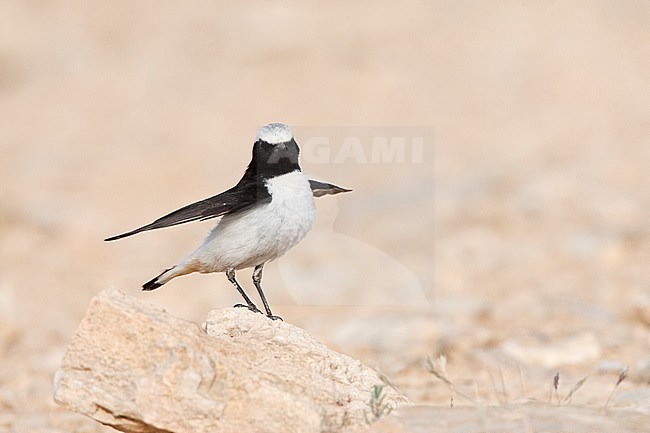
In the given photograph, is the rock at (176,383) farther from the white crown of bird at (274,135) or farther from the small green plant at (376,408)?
the white crown of bird at (274,135)


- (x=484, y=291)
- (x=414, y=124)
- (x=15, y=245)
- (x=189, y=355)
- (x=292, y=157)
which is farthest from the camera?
(x=414, y=124)

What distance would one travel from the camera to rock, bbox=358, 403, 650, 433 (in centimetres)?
426

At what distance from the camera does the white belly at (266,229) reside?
20.3ft

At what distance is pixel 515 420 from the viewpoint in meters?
4.37

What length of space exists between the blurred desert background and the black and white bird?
5.78 feet

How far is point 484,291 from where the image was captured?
34.6ft

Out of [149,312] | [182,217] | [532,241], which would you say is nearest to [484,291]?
[532,241]

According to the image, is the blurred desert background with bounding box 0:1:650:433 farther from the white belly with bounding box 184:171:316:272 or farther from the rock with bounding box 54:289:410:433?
the rock with bounding box 54:289:410:433

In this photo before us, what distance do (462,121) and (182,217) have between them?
394 inches

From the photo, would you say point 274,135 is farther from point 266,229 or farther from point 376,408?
point 376,408

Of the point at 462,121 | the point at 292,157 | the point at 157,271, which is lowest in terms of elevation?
the point at 157,271

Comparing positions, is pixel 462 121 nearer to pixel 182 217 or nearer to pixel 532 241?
pixel 532 241

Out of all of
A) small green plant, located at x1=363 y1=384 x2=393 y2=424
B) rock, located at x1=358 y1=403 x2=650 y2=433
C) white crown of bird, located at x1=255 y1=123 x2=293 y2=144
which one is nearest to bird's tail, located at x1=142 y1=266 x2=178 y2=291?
white crown of bird, located at x1=255 y1=123 x2=293 y2=144

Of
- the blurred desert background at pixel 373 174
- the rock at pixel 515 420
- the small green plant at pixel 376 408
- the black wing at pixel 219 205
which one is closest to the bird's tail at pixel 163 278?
the black wing at pixel 219 205
